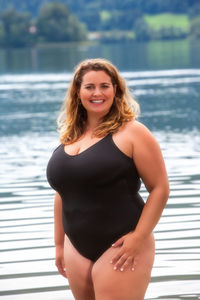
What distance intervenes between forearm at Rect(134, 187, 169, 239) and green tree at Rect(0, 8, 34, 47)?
355 feet

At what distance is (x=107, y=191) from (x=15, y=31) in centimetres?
10904

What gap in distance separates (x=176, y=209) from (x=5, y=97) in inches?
1000

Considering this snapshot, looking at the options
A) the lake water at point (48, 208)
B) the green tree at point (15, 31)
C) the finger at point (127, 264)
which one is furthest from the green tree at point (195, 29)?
the finger at point (127, 264)

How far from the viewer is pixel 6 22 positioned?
373 ft

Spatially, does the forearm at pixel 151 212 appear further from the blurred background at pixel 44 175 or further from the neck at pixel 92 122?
the blurred background at pixel 44 175

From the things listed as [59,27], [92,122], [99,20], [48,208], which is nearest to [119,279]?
[92,122]

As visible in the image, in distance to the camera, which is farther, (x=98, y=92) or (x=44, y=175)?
(x=44, y=175)

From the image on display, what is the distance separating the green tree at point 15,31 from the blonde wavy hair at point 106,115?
108m

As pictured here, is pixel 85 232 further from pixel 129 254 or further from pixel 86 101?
pixel 86 101

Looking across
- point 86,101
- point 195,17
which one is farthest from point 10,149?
point 195,17

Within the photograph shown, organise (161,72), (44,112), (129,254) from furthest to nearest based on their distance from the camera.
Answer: (161,72) → (44,112) → (129,254)

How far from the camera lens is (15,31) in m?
111

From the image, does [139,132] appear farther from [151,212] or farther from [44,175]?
[44,175]

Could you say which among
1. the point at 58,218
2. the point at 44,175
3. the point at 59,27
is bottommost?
the point at 59,27
